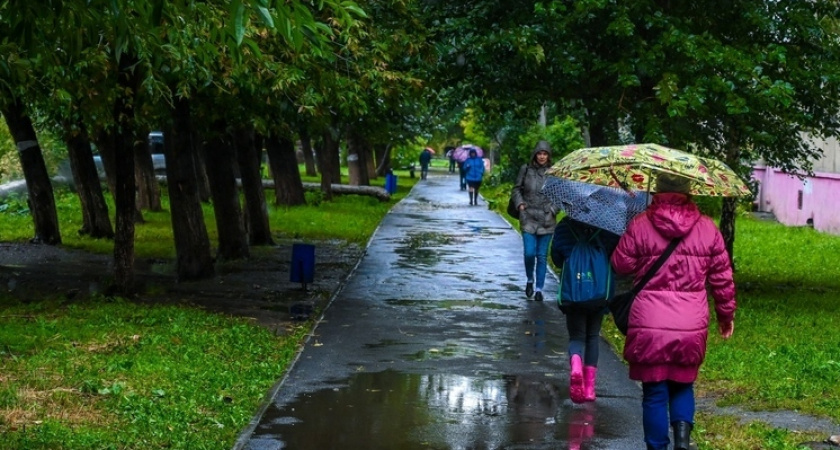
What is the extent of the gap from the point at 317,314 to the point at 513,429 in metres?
5.81

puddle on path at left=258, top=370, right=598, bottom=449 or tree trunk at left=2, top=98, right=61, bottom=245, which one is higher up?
tree trunk at left=2, top=98, right=61, bottom=245

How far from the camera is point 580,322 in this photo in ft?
28.8

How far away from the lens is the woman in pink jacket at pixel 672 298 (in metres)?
6.61

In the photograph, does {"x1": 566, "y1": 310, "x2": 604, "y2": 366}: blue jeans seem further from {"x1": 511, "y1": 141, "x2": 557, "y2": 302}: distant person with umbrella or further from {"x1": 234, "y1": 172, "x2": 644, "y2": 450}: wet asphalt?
{"x1": 511, "y1": 141, "x2": 557, "y2": 302}: distant person with umbrella

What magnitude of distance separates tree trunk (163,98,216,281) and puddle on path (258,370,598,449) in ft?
22.5

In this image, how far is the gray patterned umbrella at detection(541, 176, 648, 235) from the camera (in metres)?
8.44

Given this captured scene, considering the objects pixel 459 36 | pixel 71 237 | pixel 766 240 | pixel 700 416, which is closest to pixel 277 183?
pixel 71 237

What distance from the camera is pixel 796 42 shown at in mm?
14367

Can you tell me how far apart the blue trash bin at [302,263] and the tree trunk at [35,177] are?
702 centimetres

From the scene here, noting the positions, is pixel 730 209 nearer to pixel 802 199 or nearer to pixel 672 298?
pixel 672 298

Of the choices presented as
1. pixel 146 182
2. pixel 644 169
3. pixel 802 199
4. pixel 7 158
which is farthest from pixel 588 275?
pixel 7 158

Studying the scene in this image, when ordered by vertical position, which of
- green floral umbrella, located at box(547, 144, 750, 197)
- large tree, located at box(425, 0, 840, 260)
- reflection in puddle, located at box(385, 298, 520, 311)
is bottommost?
reflection in puddle, located at box(385, 298, 520, 311)

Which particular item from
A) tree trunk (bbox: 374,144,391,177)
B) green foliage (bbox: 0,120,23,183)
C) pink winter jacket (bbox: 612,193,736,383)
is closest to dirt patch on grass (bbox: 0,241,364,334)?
pink winter jacket (bbox: 612,193,736,383)

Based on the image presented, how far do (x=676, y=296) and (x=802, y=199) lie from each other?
24040mm
